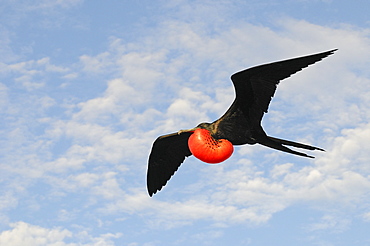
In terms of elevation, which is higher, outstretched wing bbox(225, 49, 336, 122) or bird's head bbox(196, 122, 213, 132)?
outstretched wing bbox(225, 49, 336, 122)

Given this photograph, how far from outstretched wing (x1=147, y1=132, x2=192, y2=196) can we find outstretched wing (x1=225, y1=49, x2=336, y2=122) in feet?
7.16

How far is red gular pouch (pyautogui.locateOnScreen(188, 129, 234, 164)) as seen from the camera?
8.55 meters

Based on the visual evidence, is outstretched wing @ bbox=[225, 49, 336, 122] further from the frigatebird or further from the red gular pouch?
the red gular pouch

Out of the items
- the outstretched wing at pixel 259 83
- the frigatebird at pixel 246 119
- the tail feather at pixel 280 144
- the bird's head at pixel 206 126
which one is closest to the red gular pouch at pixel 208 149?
the frigatebird at pixel 246 119

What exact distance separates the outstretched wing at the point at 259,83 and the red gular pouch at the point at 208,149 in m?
0.84

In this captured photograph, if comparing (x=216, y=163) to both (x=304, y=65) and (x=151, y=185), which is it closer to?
(x=304, y=65)

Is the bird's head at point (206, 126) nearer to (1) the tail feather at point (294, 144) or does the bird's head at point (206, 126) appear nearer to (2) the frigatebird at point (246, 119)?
(2) the frigatebird at point (246, 119)

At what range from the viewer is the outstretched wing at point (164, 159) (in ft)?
36.6

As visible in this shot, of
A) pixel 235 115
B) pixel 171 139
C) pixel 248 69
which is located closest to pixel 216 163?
pixel 235 115

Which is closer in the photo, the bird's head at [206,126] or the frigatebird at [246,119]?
the frigatebird at [246,119]

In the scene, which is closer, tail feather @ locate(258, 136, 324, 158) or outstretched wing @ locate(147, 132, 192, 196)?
tail feather @ locate(258, 136, 324, 158)

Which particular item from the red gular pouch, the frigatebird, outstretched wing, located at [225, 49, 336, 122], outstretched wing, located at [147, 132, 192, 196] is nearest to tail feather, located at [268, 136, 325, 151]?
the frigatebird

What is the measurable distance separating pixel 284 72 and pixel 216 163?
77.5 inches

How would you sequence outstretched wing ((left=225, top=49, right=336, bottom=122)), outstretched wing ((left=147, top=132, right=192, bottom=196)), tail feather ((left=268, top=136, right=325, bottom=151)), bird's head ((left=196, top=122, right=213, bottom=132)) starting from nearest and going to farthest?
outstretched wing ((left=225, top=49, right=336, bottom=122)) → tail feather ((left=268, top=136, right=325, bottom=151)) → bird's head ((left=196, top=122, right=213, bottom=132)) → outstretched wing ((left=147, top=132, right=192, bottom=196))
